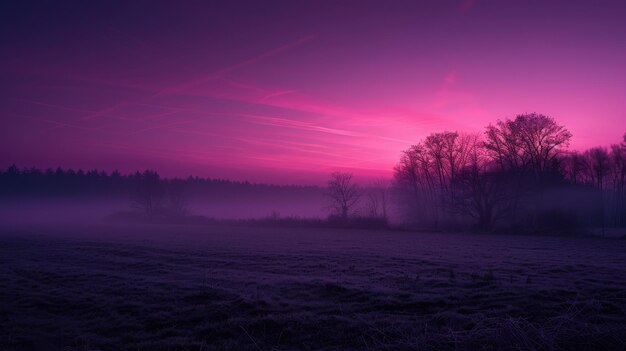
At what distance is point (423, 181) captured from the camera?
251 feet

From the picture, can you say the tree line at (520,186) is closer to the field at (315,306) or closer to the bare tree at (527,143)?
the bare tree at (527,143)

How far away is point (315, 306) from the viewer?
448 inches

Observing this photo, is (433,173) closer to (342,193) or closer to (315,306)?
(342,193)

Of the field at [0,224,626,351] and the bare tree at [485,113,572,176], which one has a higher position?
the bare tree at [485,113,572,176]

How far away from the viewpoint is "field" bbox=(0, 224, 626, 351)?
761 centimetres

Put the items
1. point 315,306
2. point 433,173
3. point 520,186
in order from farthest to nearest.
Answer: point 433,173
point 520,186
point 315,306

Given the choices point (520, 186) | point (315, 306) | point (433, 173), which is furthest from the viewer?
point (433, 173)

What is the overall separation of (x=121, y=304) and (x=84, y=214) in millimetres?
140337

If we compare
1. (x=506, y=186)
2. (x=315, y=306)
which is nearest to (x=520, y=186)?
(x=506, y=186)

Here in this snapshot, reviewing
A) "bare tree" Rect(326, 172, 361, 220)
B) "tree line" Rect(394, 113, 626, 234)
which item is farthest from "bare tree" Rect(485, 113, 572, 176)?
"bare tree" Rect(326, 172, 361, 220)

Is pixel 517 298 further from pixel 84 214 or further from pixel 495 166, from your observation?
pixel 84 214

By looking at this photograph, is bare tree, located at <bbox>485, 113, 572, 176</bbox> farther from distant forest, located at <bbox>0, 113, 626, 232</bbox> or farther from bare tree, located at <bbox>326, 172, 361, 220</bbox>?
bare tree, located at <bbox>326, 172, 361, 220</bbox>

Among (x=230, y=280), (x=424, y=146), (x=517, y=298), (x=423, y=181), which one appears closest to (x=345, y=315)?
(x=517, y=298)

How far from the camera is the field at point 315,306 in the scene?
761cm
